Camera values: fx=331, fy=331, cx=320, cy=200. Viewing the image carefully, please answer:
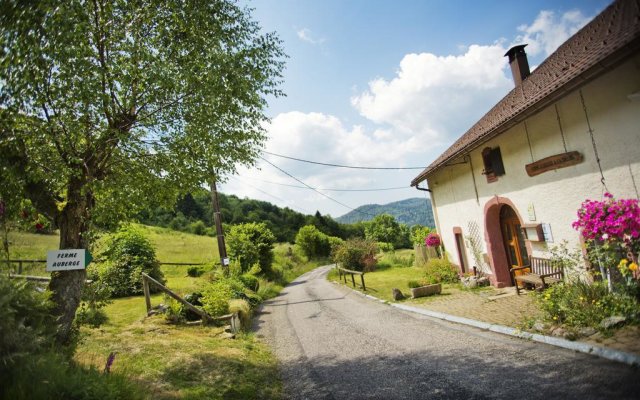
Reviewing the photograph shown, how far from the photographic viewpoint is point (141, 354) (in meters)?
6.12

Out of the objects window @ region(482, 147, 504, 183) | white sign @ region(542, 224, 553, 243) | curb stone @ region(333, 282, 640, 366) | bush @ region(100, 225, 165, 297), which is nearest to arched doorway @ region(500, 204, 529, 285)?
window @ region(482, 147, 504, 183)

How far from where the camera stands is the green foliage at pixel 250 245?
21.0 m

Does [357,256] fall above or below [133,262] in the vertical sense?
below

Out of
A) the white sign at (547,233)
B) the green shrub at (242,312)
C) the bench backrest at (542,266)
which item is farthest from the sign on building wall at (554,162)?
the green shrub at (242,312)

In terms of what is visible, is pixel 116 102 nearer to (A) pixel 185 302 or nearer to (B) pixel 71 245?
(B) pixel 71 245

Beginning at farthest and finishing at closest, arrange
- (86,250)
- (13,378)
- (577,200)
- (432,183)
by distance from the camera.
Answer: (432,183), (577,200), (86,250), (13,378)

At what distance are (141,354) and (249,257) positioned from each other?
A: 15245mm

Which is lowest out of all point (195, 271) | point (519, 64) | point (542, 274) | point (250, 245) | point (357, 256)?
point (542, 274)

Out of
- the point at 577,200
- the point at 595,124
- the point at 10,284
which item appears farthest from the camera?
the point at 577,200

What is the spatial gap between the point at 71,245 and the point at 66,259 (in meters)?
0.44

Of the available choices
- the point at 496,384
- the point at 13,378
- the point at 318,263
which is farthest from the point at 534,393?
the point at 318,263

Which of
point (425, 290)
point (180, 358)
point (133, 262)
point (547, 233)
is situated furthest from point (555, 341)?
point (133, 262)

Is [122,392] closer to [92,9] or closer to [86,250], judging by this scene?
[86,250]

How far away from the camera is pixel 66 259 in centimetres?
499
